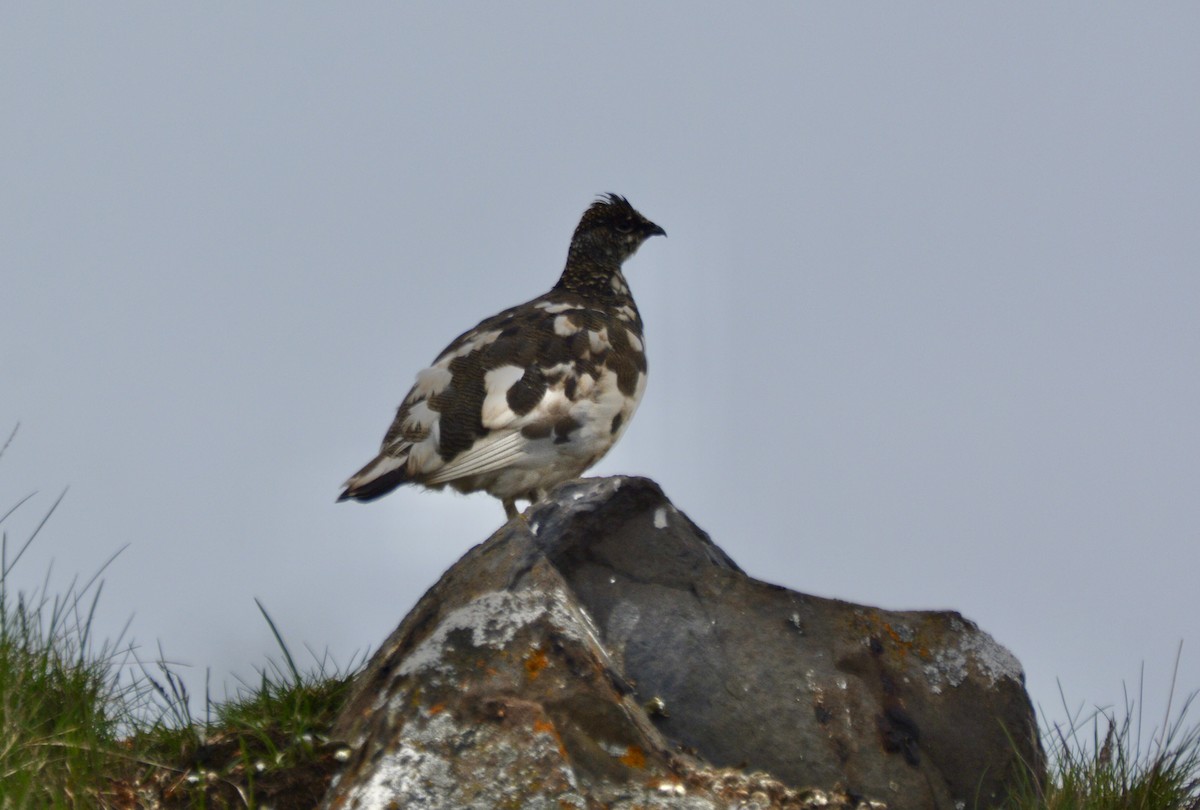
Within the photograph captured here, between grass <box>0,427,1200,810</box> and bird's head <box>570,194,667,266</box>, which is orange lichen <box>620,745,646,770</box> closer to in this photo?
grass <box>0,427,1200,810</box>

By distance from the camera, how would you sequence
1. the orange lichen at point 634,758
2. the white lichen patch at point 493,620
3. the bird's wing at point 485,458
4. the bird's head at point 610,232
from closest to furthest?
1. the orange lichen at point 634,758
2. the white lichen patch at point 493,620
3. the bird's wing at point 485,458
4. the bird's head at point 610,232

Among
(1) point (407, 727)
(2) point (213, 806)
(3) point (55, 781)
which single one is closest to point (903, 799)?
(1) point (407, 727)

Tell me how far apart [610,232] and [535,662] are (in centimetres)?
539

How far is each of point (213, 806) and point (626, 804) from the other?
4.15 ft

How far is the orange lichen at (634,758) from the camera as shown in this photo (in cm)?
391

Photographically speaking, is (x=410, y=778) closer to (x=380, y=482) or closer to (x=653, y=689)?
(x=653, y=689)

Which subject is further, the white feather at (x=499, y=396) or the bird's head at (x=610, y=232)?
the bird's head at (x=610, y=232)

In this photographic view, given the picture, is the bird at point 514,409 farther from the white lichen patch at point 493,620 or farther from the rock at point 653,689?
the white lichen patch at point 493,620

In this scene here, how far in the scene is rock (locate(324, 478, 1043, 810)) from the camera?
383 cm

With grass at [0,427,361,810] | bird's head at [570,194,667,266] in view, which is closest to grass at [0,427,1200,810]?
grass at [0,427,361,810]

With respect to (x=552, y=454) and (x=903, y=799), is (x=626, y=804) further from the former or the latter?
(x=552, y=454)

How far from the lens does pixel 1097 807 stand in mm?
4746

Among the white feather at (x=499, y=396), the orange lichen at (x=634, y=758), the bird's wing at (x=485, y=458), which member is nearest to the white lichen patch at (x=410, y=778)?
the orange lichen at (x=634, y=758)

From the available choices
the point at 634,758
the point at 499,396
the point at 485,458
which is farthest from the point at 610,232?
the point at 634,758
